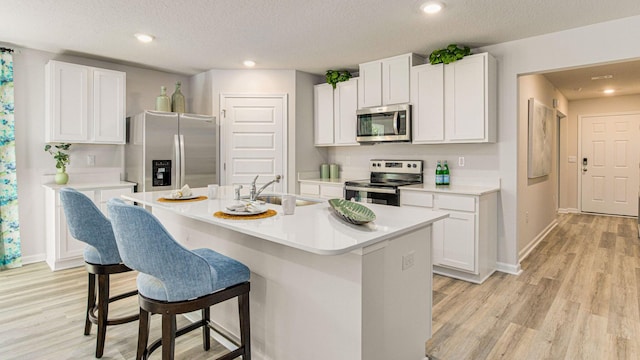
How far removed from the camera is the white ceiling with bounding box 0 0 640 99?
9.33ft

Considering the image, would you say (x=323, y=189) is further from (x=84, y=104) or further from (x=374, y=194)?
(x=84, y=104)

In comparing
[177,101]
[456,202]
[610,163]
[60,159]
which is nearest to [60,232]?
[60,159]

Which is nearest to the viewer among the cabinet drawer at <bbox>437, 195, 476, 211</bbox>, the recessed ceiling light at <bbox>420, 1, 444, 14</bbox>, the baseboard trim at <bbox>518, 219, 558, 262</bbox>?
the recessed ceiling light at <bbox>420, 1, 444, 14</bbox>

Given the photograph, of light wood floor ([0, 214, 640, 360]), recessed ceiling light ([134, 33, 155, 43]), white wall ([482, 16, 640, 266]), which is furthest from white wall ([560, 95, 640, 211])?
recessed ceiling light ([134, 33, 155, 43])

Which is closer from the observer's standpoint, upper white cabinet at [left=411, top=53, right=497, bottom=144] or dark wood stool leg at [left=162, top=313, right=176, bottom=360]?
dark wood stool leg at [left=162, top=313, right=176, bottom=360]

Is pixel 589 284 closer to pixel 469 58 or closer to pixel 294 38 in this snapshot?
pixel 469 58

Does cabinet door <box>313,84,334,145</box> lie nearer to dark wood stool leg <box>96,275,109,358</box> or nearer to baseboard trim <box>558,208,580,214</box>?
dark wood stool leg <box>96,275,109,358</box>

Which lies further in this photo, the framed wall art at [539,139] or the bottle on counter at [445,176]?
the framed wall art at [539,139]

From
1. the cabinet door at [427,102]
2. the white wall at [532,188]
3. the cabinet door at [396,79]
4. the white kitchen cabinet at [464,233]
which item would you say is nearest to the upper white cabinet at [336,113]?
the cabinet door at [396,79]

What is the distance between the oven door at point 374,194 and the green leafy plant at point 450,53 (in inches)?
57.7

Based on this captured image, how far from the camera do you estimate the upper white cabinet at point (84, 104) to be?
154 inches

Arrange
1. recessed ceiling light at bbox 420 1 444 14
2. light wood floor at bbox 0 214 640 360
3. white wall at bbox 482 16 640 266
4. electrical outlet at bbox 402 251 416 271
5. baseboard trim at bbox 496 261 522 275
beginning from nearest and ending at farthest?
electrical outlet at bbox 402 251 416 271 < light wood floor at bbox 0 214 640 360 < recessed ceiling light at bbox 420 1 444 14 < white wall at bbox 482 16 640 266 < baseboard trim at bbox 496 261 522 275

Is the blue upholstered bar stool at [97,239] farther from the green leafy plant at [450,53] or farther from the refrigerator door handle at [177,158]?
the green leafy plant at [450,53]

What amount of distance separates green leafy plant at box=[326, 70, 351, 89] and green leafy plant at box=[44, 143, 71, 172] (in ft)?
10.8
